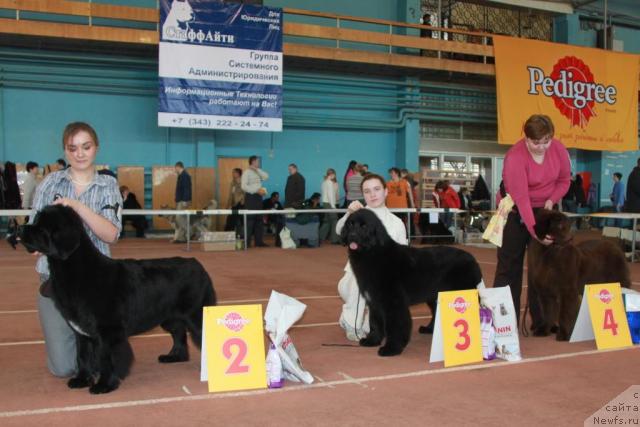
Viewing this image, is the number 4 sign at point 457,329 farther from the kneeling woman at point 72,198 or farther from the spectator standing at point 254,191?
the spectator standing at point 254,191

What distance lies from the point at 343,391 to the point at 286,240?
9.09 meters

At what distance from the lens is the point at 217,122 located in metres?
13.1

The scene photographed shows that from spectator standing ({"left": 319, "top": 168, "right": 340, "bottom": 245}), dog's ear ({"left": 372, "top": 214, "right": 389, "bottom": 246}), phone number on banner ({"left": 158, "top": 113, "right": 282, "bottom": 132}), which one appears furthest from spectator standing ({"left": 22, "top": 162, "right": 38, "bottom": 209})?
dog's ear ({"left": 372, "top": 214, "right": 389, "bottom": 246})

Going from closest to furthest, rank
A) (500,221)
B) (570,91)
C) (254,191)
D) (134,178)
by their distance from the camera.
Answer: (500,221)
(254,191)
(134,178)
(570,91)

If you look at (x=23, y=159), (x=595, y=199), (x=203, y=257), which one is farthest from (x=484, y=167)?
(x=23, y=159)

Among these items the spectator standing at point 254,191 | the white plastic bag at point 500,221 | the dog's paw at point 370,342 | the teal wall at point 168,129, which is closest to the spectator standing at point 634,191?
the teal wall at point 168,129

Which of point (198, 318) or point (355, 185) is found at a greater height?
point (355, 185)

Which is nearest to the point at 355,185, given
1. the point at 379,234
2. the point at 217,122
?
the point at 217,122

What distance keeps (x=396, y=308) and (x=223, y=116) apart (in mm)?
10132

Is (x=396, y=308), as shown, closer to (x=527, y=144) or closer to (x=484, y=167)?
(x=527, y=144)

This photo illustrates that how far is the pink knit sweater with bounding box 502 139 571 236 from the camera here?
4.32 meters

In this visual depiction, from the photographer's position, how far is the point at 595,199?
63.8 feet

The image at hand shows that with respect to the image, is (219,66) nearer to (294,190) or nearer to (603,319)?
(294,190)

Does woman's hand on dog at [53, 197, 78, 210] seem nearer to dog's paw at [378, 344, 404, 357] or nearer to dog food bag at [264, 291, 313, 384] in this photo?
dog food bag at [264, 291, 313, 384]
